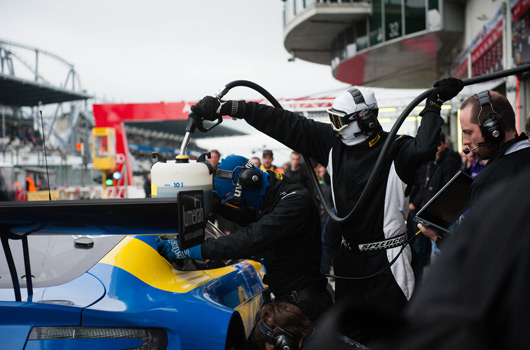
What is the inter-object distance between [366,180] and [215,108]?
98 centimetres

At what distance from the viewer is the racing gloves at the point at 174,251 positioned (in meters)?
2.93

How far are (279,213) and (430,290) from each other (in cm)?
250

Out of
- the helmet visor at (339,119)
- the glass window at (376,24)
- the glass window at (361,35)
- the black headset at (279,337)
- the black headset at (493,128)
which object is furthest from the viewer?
the glass window at (361,35)

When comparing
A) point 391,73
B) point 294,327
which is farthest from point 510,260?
point 391,73

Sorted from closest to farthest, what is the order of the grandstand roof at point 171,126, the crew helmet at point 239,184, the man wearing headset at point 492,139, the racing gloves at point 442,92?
the man wearing headset at point 492,139, the racing gloves at point 442,92, the crew helmet at point 239,184, the grandstand roof at point 171,126

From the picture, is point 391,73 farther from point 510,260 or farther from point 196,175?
point 510,260

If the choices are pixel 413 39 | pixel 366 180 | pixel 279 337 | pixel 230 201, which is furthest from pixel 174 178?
pixel 413 39

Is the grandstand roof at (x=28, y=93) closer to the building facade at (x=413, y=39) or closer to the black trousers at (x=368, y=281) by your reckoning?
the building facade at (x=413, y=39)

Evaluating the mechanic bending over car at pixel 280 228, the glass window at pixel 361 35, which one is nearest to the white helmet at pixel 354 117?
the mechanic bending over car at pixel 280 228

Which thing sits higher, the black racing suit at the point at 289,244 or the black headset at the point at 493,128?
the black headset at the point at 493,128

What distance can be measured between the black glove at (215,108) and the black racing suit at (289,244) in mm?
479

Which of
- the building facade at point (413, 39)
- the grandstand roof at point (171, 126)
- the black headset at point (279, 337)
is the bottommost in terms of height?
the black headset at point (279, 337)

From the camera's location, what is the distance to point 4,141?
125 ft

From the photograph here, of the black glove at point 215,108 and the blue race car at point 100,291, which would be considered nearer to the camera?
the blue race car at point 100,291
